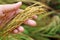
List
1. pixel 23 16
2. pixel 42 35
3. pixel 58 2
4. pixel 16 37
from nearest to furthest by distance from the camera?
pixel 23 16, pixel 16 37, pixel 42 35, pixel 58 2

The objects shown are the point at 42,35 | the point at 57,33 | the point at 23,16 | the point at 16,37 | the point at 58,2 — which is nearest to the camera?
the point at 23,16

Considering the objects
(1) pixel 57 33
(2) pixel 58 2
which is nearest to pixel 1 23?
(1) pixel 57 33

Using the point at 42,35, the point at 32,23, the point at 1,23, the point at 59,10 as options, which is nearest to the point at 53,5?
the point at 59,10

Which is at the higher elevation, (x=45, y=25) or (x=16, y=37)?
(x=45, y=25)

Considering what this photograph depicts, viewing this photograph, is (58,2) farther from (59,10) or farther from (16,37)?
(16,37)

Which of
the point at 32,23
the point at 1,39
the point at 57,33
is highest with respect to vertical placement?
the point at 57,33

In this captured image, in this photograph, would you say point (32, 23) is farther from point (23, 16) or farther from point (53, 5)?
point (53, 5)

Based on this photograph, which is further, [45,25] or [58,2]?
[58,2]

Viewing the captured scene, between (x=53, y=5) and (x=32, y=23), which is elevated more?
(x=53, y=5)

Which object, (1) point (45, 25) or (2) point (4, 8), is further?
(1) point (45, 25)
